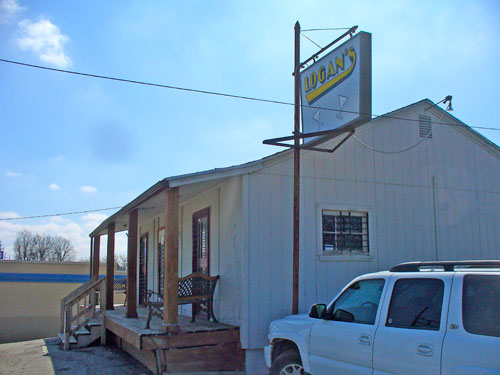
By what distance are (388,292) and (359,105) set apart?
4.04 metres

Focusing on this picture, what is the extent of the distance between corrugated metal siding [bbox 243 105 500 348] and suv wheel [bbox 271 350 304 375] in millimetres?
2287

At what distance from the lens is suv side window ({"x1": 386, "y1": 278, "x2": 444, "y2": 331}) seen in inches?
185

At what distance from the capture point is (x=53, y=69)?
33.6ft

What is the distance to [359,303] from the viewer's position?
18.6 feet

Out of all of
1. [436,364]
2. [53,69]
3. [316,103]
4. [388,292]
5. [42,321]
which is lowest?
[42,321]

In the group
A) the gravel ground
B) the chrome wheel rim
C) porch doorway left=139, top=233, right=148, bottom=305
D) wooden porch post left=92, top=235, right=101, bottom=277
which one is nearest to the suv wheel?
the chrome wheel rim

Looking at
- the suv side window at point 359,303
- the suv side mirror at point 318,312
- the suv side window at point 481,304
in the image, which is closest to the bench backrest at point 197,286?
the suv side mirror at point 318,312

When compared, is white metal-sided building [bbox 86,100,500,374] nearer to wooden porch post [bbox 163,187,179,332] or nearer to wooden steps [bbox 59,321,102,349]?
wooden porch post [bbox 163,187,179,332]

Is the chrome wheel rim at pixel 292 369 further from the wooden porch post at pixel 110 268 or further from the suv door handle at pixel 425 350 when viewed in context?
the wooden porch post at pixel 110 268

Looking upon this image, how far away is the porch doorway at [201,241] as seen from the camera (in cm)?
1116

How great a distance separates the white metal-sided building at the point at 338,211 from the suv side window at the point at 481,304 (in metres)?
5.00

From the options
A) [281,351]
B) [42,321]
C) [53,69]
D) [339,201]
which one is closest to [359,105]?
[339,201]

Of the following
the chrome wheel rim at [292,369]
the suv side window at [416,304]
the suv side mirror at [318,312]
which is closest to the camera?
the suv side window at [416,304]

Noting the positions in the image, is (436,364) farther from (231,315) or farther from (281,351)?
(231,315)
